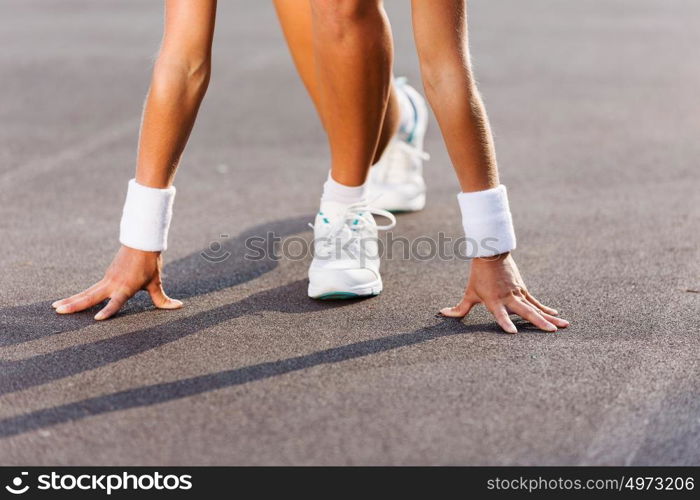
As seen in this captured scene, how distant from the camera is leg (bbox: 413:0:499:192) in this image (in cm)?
316

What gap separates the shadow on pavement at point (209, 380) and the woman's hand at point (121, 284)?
0.56ft

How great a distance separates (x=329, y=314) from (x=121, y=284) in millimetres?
658

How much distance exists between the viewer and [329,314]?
337 centimetres

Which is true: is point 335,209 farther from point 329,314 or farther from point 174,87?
point 174,87

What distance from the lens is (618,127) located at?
21.5ft

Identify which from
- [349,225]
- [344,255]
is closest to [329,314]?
[344,255]

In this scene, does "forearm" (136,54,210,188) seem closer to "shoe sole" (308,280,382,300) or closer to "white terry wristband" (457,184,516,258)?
"shoe sole" (308,280,382,300)

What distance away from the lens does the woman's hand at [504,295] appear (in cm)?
317

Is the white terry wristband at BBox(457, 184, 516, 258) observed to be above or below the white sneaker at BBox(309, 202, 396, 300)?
above

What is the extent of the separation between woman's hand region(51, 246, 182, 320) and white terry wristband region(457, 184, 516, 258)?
980mm
